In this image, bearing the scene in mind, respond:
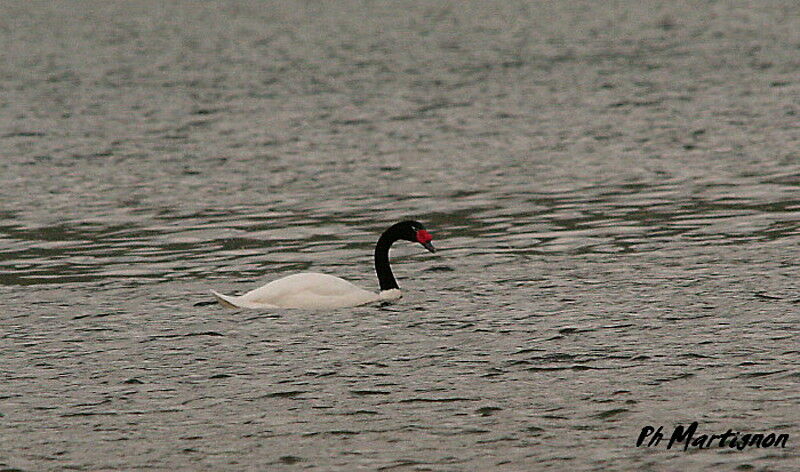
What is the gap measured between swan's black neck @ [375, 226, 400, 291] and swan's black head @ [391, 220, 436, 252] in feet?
0.22

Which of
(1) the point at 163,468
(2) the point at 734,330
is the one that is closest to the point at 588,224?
(2) the point at 734,330

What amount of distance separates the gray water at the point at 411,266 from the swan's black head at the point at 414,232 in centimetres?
60

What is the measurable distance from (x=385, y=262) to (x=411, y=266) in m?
2.71

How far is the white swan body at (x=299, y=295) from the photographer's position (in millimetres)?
19953

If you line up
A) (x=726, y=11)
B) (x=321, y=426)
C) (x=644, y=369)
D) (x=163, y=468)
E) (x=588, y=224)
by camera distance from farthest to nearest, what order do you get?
(x=726, y=11) < (x=588, y=224) < (x=644, y=369) < (x=321, y=426) < (x=163, y=468)

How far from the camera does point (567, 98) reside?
154 ft

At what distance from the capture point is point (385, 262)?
2100cm

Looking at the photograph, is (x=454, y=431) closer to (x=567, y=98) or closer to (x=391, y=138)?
(x=391, y=138)

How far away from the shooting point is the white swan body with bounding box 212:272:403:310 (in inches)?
786

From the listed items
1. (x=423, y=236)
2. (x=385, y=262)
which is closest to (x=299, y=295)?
(x=385, y=262)

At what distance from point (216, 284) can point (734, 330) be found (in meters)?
7.57

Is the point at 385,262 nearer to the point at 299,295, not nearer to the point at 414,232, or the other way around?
the point at 414,232

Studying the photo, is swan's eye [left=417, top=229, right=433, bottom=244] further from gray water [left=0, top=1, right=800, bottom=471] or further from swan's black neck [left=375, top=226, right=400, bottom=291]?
gray water [left=0, top=1, right=800, bottom=471]

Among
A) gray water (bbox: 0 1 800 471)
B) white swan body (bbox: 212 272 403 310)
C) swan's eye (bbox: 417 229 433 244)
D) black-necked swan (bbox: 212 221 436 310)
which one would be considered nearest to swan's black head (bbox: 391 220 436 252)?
swan's eye (bbox: 417 229 433 244)
